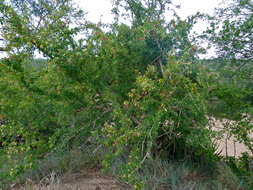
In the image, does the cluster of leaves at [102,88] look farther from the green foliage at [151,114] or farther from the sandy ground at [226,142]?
the sandy ground at [226,142]

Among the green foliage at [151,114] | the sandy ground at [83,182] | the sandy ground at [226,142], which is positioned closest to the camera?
the green foliage at [151,114]

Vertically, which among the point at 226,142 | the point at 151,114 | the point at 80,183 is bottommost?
the point at 80,183

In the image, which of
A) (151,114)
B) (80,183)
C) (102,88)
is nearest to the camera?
(151,114)

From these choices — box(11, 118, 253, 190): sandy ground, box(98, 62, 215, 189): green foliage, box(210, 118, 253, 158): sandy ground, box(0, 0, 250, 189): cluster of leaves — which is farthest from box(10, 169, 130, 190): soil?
box(210, 118, 253, 158): sandy ground

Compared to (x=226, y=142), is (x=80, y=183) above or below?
below

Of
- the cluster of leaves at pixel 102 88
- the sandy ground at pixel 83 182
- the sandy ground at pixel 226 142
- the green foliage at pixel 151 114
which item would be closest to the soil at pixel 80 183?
the sandy ground at pixel 83 182

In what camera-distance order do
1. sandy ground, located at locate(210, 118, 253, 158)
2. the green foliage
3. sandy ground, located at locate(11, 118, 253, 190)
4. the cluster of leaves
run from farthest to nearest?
sandy ground, located at locate(11, 118, 253, 190) → sandy ground, located at locate(210, 118, 253, 158) → the cluster of leaves → the green foliage

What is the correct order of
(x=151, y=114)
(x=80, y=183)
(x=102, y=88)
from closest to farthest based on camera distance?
(x=151, y=114) < (x=102, y=88) < (x=80, y=183)

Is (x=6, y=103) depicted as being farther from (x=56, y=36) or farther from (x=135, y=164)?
(x=135, y=164)

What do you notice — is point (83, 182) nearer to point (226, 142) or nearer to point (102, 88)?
point (102, 88)

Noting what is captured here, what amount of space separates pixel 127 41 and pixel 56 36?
4.03 ft

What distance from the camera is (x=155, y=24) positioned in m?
3.14

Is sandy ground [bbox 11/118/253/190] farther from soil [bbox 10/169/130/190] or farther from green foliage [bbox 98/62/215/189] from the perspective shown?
green foliage [bbox 98/62/215/189]

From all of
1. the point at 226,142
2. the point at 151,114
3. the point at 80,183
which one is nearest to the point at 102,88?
the point at 151,114
